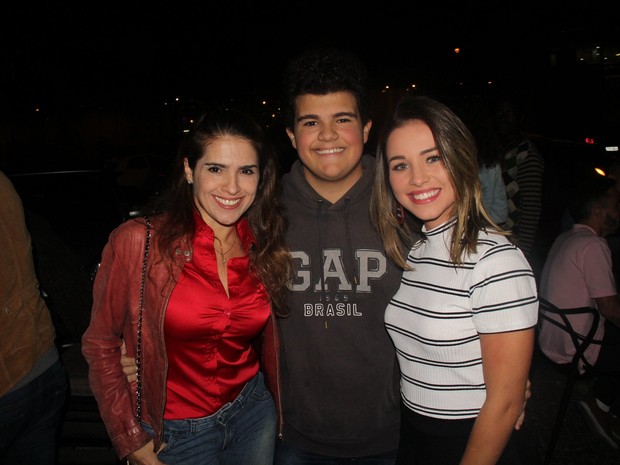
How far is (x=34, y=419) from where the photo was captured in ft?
7.23

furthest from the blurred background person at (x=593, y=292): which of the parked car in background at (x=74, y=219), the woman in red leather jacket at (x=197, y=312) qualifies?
the parked car in background at (x=74, y=219)

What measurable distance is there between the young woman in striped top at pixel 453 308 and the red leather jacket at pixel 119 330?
1054 millimetres

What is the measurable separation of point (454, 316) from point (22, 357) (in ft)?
6.13

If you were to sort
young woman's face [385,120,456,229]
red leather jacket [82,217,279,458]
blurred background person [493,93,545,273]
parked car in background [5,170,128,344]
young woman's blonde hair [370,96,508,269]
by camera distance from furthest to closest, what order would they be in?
blurred background person [493,93,545,273]
parked car in background [5,170,128,344]
red leather jacket [82,217,279,458]
young woman's face [385,120,456,229]
young woman's blonde hair [370,96,508,269]

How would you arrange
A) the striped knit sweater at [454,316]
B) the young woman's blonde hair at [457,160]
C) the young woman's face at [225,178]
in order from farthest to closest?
the young woman's face at [225,178]
the young woman's blonde hair at [457,160]
the striped knit sweater at [454,316]

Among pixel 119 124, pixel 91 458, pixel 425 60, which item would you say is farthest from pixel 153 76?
pixel 91 458

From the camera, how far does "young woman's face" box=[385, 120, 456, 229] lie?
6.50ft

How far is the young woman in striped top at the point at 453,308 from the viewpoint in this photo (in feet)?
5.45

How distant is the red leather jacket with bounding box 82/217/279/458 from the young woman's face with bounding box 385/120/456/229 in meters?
1.12

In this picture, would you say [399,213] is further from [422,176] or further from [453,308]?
[453,308]

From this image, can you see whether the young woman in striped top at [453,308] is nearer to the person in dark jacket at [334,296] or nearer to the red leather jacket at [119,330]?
the person in dark jacket at [334,296]

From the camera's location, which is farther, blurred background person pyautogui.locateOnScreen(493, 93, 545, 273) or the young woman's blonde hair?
blurred background person pyautogui.locateOnScreen(493, 93, 545, 273)

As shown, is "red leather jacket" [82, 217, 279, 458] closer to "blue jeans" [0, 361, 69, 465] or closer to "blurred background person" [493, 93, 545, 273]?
"blue jeans" [0, 361, 69, 465]

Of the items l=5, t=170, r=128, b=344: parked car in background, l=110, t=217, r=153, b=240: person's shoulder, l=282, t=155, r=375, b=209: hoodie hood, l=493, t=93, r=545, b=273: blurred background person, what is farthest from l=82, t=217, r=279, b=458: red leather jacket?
l=493, t=93, r=545, b=273: blurred background person
